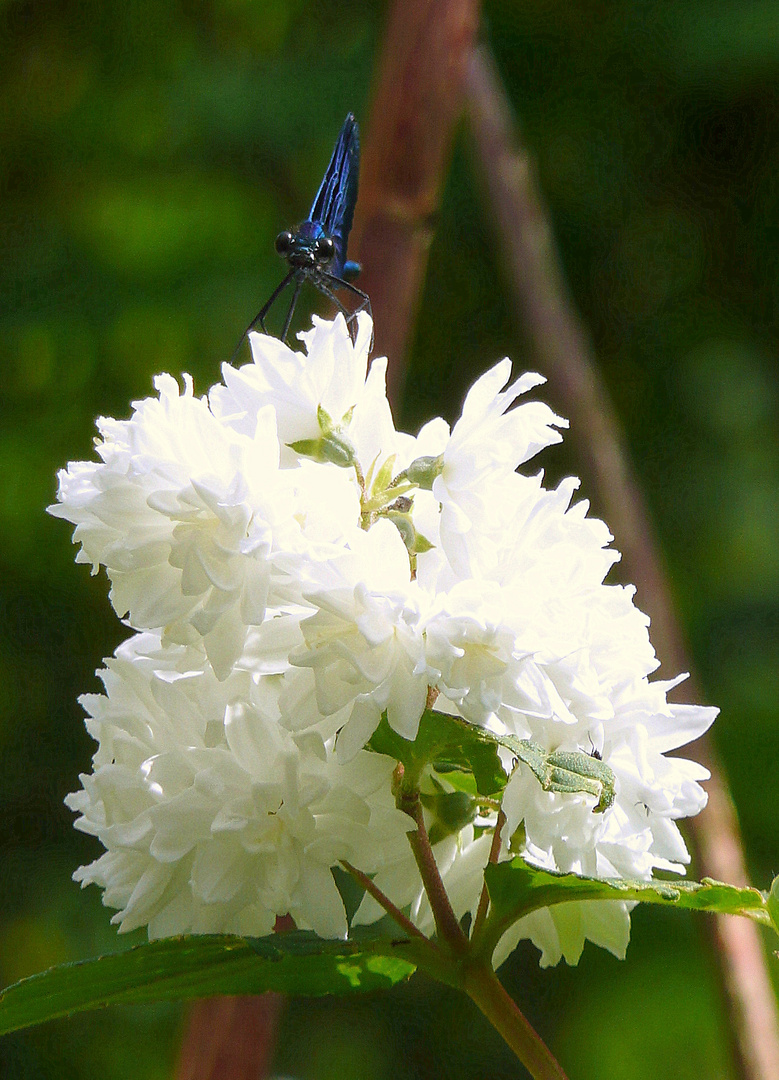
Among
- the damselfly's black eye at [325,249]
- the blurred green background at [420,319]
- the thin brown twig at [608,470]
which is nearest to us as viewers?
the damselfly's black eye at [325,249]

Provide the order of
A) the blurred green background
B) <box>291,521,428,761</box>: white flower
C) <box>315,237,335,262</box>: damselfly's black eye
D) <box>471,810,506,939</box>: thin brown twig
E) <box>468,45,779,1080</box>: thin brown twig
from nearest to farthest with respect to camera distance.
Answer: <box>291,521,428,761</box>: white flower
<box>471,810,506,939</box>: thin brown twig
<box>315,237,335,262</box>: damselfly's black eye
<box>468,45,779,1080</box>: thin brown twig
the blurred green background

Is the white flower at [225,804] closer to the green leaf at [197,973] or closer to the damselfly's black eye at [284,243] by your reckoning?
the green leaf at [197,973]

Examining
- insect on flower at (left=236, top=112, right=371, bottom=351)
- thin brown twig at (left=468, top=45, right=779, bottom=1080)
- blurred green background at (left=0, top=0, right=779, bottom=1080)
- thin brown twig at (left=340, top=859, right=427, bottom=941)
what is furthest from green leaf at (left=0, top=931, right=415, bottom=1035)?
blurred green background at (left=0, top=0, right=779, bottom=1080)

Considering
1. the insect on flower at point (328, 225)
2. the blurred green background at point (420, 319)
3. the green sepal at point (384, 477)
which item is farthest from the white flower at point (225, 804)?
the blurred green background at point (420, 319)

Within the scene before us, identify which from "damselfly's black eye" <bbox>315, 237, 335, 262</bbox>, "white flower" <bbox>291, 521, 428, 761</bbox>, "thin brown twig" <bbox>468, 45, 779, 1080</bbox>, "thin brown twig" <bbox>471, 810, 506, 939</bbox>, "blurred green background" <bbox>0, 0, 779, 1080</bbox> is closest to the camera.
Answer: "white flower" <bbox>291, 521, 428, 761</bbox>

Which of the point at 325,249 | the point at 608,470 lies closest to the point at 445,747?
the point at 325,249

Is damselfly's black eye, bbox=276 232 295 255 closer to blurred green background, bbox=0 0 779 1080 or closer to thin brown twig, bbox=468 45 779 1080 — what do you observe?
thin brown twig, bbox=468 45 779 1080

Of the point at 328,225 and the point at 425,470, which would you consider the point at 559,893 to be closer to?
the point at 425,470
